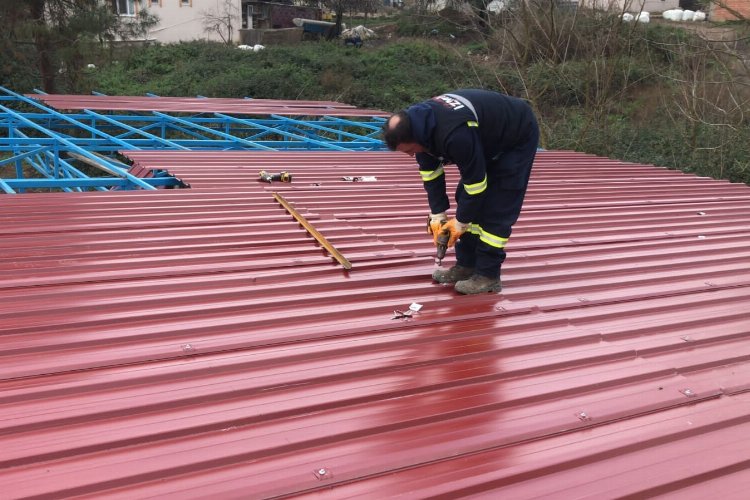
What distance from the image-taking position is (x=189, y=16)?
34.2 meters

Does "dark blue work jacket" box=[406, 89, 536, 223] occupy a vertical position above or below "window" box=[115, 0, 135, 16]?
below

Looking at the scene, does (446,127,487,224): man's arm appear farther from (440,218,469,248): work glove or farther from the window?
the window

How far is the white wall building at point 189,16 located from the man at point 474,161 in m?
32.5

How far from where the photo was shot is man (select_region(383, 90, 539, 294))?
3.45 m

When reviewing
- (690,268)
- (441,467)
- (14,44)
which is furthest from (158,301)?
(14,44)

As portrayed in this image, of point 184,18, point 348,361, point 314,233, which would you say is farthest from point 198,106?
point 184,18

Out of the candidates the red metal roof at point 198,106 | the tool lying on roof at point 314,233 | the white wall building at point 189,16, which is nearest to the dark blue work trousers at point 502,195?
the tool lying on roof at point 314,233

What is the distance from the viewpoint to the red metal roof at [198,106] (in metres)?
11.2

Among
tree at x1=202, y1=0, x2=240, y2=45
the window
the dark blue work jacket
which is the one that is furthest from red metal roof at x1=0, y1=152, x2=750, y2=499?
tree at x1=202, y1=0, x2=240, y2=45

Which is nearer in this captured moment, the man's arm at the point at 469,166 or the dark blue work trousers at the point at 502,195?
the man's arm at the point at 469,166

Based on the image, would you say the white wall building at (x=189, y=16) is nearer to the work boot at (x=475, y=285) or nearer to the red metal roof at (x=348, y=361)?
the red metal roof at (x=348, y=361)

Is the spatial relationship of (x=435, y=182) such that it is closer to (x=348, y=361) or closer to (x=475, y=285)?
(x=475, y=285)

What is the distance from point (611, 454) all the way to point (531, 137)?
6.45 feet

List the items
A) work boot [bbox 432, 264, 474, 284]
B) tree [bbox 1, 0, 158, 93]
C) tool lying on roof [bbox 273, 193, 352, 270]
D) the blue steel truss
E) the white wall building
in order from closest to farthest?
1. work boot [bbox 432, 264, 474, 284]
2. tool lying on roof [bbox 273, 193, 352, 270]
3. the blue steel truss
4. tree [bbox 1, 0, 158, 93]
5. the white wall building
